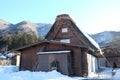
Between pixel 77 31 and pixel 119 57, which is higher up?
pixel 77 31

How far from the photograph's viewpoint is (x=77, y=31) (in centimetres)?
2659

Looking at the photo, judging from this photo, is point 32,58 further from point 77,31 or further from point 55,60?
point 77,31

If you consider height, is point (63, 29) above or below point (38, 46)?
above

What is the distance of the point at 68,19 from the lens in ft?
92.0

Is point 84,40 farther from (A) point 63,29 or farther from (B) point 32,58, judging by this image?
(B) point 32,58

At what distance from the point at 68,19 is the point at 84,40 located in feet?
13.4

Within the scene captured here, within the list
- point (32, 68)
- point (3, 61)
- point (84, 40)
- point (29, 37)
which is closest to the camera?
point (32, 68)

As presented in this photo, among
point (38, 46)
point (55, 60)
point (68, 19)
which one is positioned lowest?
point (55, 60)

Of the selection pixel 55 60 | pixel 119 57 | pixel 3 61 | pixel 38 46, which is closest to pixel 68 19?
pixel 38 46

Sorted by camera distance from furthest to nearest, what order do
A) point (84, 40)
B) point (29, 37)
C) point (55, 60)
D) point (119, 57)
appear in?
1. point (29, 37)
2. point (119, 57)
3. point (84, 40)
4. point (55, 60)

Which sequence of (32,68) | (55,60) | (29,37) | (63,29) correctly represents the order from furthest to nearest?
(29,37) → (63,29) → (32,68) → (55,60)

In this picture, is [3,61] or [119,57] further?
[3,61]

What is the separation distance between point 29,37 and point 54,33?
3965cm

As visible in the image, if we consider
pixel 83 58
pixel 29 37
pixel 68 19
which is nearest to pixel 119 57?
pixel 68 19
